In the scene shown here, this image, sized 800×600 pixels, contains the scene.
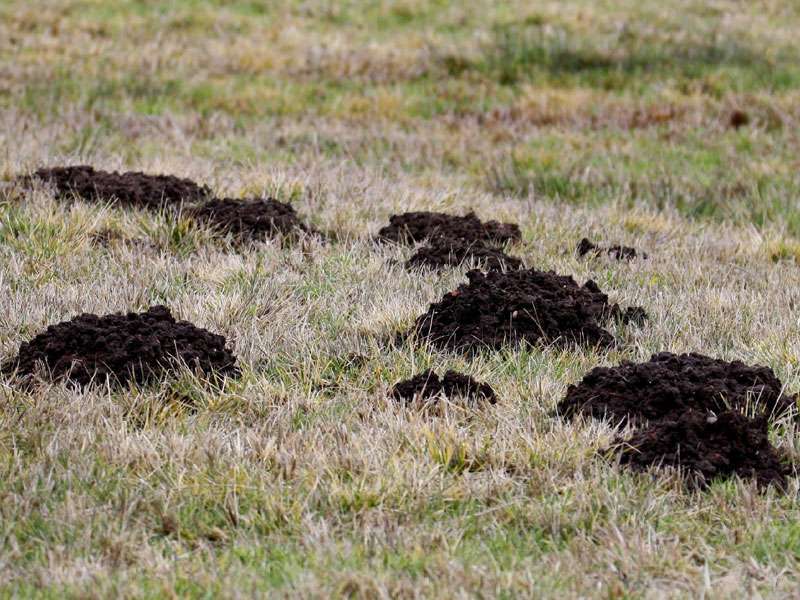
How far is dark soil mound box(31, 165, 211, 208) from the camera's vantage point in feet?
21.4

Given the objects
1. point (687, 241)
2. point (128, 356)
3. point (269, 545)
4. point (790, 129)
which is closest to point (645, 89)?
point (790, 129)

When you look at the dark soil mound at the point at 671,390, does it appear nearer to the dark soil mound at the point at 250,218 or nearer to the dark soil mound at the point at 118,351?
the dark soil mound at the point at 118,351

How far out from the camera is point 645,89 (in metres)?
12.5

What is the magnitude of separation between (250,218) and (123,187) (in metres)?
0.96

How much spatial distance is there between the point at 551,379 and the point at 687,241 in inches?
121

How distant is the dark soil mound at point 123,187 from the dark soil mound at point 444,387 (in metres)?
2.91

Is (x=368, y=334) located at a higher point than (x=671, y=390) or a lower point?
lower

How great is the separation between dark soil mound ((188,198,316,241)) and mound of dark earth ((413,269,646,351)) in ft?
5.10

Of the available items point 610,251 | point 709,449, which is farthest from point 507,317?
point 610,251

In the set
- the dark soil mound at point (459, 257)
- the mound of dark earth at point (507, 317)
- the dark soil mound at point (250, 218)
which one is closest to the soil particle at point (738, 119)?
the dark soil mound at point (459, 257)

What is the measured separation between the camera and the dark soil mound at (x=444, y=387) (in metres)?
4.03

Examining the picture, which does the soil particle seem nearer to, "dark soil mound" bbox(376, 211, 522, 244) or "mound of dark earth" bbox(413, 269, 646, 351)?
"dark soil mound" bbox(376, 211, 522, 244)

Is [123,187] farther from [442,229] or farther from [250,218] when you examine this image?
[442,229]

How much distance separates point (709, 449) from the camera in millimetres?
3648
